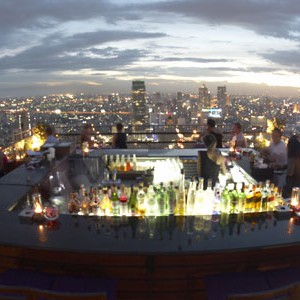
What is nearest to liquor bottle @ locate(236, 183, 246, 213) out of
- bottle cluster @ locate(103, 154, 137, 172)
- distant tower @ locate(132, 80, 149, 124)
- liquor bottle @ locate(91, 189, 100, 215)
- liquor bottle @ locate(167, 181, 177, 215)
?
liquor bottle @ locate(167, 181, 177, 215)

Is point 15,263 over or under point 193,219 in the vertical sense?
under

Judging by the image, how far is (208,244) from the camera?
6.71 feet

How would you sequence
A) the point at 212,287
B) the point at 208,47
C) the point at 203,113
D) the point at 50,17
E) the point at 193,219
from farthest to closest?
1. the point at 203,113
2. the point at 208,47
3. the point at 50,17
4. the point at 193,219
5. the point at 212,287

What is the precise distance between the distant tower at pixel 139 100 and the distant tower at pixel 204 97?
3407 millimetres

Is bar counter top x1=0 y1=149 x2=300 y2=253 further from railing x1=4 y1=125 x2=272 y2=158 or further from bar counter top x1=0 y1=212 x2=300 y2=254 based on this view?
railing x1=4 y1=125 x2=272 y2=158

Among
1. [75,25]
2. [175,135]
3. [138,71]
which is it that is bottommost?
[175,135]

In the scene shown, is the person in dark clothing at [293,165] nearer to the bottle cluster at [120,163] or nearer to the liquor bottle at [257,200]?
the liquor bottle at [257,200]

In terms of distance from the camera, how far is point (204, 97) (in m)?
20.1

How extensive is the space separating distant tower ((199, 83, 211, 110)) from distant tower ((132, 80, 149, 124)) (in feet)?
11.2

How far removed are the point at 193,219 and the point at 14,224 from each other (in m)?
1.29

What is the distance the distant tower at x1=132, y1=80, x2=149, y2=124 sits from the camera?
17359 millimetres

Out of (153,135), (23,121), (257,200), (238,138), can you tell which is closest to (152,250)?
(257,200)

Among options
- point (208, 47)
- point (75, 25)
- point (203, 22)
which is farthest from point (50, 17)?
point (208, 47)

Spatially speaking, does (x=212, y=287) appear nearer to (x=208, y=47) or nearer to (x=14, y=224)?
(x=14, y=224)
